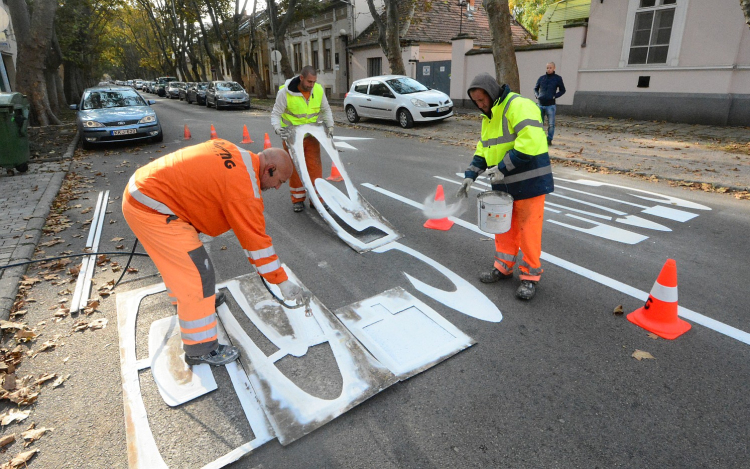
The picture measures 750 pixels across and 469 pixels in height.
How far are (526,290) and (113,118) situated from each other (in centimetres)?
1187

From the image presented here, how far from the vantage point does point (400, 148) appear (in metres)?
11.8

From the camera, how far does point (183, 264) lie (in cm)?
287

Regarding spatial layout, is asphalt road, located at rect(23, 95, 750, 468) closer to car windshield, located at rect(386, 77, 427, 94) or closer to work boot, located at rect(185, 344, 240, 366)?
work boot, located at rect(185, 344, 240, 366)

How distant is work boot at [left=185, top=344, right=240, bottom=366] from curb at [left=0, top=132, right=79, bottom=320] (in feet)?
6.60

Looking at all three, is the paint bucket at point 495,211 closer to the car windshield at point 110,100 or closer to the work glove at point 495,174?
the work glove at point 495,174

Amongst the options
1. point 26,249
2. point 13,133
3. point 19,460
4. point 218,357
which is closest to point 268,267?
point 218,357

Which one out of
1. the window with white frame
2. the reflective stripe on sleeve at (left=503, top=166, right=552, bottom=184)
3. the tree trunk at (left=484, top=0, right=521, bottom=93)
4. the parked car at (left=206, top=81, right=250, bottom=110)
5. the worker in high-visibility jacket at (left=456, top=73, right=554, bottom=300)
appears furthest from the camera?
the parked car at (left=206, top=81, right=250, bottom=110)

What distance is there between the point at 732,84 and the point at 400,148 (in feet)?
32.0

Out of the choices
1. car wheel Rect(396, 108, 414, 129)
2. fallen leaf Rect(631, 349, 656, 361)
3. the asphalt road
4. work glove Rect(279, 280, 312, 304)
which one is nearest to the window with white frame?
car wheel Rect(396, 108, 414, 129)

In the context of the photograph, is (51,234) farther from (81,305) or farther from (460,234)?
(460,234)

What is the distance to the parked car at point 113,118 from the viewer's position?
11.5m

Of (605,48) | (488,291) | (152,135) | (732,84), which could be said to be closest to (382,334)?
(488,291)

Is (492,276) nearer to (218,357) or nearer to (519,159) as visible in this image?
(519,159)

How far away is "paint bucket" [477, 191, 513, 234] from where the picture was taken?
152 inches
